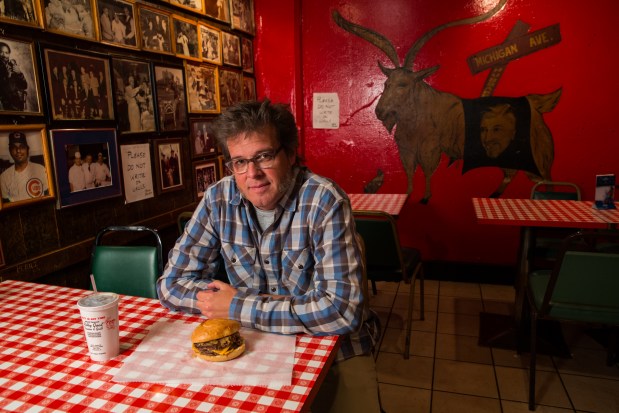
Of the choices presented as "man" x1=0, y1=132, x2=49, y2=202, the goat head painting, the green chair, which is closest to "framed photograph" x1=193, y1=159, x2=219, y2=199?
"man" x1=0, y1=132, x2=49, y2=202

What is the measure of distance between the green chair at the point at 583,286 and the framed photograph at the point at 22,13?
2579 mm

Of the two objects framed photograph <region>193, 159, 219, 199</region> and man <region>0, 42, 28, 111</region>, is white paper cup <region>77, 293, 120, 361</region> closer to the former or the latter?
man <region>0, 42, 28, 111</region>

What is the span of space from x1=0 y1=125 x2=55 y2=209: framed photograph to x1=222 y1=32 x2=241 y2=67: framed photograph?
1.91m

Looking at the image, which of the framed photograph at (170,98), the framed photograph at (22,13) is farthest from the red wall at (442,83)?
the framed photograph at (22,13)

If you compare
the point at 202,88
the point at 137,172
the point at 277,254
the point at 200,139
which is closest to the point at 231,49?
the point at 202,88

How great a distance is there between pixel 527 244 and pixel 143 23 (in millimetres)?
2738

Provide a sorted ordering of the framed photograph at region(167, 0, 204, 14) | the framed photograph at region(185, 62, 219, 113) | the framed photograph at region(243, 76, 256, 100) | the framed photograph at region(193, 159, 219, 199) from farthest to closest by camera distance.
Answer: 1. the framed photograph at region(243, 76, 256, 100)
2. the framed photograph at region(193, 159, 219, 199)
3. the framed photograph at region(185, 62, 219, 113)
4. the framed photograph at region(167, 0, 204, 14)

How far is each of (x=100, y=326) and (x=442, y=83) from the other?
3476 millimetres

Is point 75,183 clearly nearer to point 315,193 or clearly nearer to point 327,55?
→ point 315,193

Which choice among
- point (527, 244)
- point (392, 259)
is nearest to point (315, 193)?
point (392, 259)

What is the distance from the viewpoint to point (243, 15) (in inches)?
151

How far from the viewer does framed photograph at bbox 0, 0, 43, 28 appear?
5.95 ft

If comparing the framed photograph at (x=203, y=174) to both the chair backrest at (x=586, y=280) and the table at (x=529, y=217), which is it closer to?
the table at (x=529, y=217)

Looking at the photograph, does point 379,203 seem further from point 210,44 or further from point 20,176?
point 20,176
